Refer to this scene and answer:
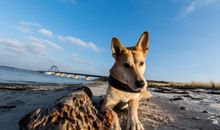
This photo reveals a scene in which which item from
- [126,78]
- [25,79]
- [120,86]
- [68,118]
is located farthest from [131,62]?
[25,79]

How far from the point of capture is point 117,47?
15.9 ft

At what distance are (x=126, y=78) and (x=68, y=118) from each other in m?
1.85

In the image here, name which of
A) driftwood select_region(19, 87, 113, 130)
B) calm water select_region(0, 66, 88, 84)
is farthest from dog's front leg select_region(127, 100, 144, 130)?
calm water select_region(0, 66, 88, 84)

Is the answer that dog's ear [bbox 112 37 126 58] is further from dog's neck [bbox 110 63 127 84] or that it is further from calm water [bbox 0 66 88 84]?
calm water [bbox 0 66 88 84]

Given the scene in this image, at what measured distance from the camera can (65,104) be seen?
271cm

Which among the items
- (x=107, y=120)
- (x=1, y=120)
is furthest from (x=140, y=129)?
(x=1, y=120)

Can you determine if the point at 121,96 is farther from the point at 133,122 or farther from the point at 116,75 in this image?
the point at 133,122

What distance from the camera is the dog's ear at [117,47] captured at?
4.76 meters

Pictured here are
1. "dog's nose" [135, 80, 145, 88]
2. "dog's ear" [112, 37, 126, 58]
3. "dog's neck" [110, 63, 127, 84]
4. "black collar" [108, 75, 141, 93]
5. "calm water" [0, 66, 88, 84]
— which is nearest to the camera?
"dog's nose" [135, 80, 145, 88]

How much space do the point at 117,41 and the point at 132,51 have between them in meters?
0.38

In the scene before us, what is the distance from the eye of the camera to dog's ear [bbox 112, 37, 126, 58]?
15.6ft

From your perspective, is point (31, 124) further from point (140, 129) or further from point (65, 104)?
point (140, 129)

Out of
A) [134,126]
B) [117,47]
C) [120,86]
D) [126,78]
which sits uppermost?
[117,47]

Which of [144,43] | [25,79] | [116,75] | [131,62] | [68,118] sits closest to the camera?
[68,118]
